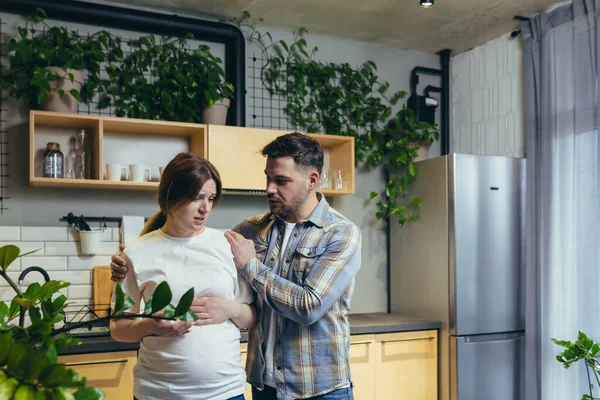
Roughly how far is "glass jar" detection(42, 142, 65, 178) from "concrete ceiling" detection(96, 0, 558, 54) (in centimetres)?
95

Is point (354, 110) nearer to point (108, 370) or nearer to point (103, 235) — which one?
point (103, 235)

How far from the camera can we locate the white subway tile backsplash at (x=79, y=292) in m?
3.36

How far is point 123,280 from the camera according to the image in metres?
1.72

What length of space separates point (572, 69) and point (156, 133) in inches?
91.9

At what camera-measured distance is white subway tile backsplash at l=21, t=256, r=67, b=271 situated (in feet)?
10.7

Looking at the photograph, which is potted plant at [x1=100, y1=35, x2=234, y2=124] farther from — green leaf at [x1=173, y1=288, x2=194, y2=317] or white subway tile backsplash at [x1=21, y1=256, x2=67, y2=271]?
green leaf at [x1=173, y1=288, x2=194, y2=317]

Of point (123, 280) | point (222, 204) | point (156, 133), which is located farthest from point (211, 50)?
point (123, 280)

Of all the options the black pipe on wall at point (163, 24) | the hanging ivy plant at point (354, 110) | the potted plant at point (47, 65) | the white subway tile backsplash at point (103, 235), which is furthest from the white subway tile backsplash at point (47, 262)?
the hanging ivy plant at point (354, 110)

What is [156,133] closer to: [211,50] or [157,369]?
[211,50]

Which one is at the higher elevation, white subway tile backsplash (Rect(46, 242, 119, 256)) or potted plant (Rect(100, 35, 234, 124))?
potted plant (Rect(100, 35, 234, 124))

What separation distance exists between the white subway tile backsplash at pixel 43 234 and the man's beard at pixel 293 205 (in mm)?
1785

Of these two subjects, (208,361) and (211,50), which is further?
(211,50)

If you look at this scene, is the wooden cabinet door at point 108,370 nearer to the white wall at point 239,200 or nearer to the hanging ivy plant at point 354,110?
the white wall at point 239,200

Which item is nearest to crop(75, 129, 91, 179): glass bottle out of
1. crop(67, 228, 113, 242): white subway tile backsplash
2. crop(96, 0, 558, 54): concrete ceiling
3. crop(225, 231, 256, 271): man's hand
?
crop(67, 228, 113, 242): white subway tile backsplash
